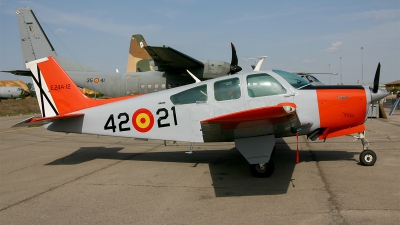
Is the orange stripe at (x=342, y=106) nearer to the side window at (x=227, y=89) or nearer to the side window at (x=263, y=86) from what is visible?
the side window at (x=263, y=86)

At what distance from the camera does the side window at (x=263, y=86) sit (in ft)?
21.3

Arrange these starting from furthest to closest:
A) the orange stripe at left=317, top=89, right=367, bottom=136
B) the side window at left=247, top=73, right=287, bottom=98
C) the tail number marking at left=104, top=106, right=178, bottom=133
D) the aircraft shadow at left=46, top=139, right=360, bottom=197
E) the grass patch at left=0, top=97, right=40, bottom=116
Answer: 1. the grass patch at left=0, top=97, right=40, bottom=116
2. the tail number marking at left=104, top=106, right=178, bottom=133
3. the side window at left=247, top=73, right=287, bottom=98
4. the orange stripe at left=317, top=89, right=367, bottom=136
5. the aircraft shadow at left=46, top=139, right=360, bottom=197

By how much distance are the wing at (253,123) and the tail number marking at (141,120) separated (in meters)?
1.03

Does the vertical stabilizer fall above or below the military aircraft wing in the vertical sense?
above

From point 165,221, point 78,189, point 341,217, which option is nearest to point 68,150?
point 78,189

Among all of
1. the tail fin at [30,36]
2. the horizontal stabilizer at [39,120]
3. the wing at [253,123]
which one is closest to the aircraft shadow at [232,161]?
the wing at [253,123]

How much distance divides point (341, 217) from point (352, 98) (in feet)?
9.77

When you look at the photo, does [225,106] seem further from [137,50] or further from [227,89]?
[137,50]

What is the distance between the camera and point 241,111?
221 inches

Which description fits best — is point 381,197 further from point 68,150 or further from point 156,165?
point 68,150

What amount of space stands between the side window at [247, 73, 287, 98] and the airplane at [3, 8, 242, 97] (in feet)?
32.6

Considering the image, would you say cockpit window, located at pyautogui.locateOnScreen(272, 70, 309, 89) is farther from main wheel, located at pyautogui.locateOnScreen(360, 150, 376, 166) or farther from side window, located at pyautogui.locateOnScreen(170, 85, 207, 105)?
main wheel, located at pyautogui.locateOnScreen(360, 150, 376, 166)

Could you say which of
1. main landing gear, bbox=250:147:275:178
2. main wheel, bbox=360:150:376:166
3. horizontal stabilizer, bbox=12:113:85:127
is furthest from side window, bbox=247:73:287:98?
horizontal stabilizer, bbox=12:113:85:127

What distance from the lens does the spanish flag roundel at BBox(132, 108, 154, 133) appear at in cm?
725
